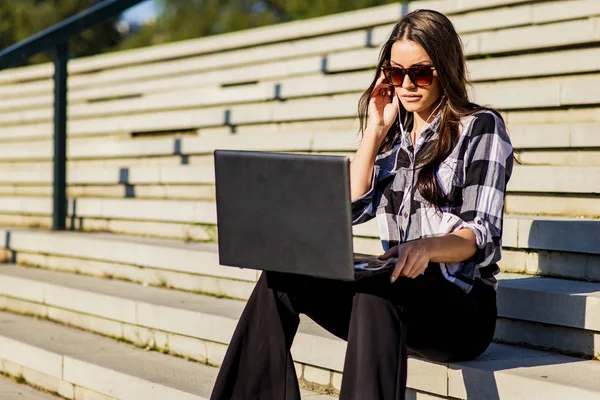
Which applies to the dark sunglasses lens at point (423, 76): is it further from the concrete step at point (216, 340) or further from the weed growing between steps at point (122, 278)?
the weed growing between steps at point (122, 278)

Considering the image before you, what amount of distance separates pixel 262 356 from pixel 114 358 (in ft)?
5.31

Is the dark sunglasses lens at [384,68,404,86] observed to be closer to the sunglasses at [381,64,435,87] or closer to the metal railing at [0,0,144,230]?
the sunglasses at [381,64,435,87]

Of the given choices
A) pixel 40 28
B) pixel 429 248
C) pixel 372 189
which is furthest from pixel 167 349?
pixel 40 28

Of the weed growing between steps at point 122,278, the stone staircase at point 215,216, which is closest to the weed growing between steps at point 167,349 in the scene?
the stone staircase at point 215,216

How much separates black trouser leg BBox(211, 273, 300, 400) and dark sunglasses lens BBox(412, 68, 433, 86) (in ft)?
2.51

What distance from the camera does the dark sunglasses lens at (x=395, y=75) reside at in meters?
3.08

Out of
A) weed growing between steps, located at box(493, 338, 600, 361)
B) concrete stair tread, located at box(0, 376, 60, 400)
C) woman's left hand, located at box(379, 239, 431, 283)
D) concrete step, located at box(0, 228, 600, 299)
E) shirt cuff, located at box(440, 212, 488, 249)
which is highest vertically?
shirt cuff, located at box(440, 212, 488, 249)

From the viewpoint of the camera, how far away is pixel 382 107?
332cm

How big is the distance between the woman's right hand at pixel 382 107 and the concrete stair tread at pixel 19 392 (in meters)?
2.12

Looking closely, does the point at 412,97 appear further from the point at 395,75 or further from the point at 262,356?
the point at 262,356

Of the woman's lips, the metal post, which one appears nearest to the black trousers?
the woman's lips

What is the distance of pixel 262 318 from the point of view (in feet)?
9.53

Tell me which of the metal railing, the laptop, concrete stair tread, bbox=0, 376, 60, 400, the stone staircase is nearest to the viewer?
the laptop

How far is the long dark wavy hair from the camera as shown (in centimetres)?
303
